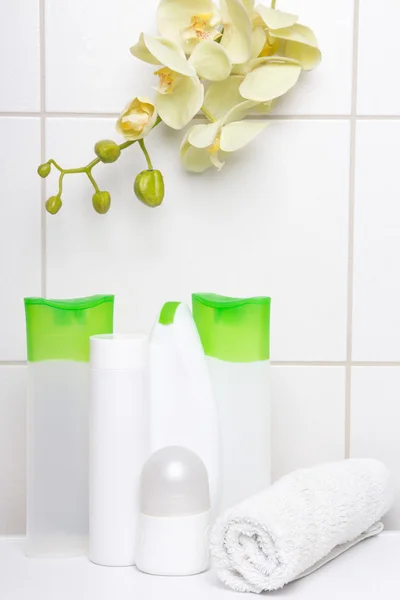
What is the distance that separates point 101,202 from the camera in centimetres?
73

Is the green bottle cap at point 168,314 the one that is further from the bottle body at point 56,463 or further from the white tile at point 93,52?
the white tile at point 93,52

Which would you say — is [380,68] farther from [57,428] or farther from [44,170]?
[57,428]

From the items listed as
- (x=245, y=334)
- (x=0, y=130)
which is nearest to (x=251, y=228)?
(x=245, y=334)

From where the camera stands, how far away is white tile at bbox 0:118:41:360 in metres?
0.77

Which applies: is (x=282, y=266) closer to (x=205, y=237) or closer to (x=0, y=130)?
(x=205, y=237)

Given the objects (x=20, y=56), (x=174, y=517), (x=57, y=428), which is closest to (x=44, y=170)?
(x=20, y=56)

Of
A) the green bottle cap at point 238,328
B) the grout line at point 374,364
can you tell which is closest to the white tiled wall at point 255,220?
the grout line at point 374,364

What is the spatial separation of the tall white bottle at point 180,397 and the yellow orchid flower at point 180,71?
0.21m

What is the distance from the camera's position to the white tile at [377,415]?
0.79 meters

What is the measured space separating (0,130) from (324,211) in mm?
345

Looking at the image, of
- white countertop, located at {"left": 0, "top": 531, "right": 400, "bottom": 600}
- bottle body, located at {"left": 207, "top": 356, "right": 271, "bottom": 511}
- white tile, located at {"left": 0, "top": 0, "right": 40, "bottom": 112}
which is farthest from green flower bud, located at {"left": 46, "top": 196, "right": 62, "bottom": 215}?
white countertop, located at {"left": 0, "top": 531, "right": 400, "bottom": 600}

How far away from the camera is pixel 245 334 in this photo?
2.16 feet

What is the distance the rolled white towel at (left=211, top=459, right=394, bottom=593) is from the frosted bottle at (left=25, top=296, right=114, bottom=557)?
14 centimetres

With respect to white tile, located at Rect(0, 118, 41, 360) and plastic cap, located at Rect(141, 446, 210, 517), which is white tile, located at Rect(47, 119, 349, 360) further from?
plastic cap, located at Rect(141, 446, 210, 517)
